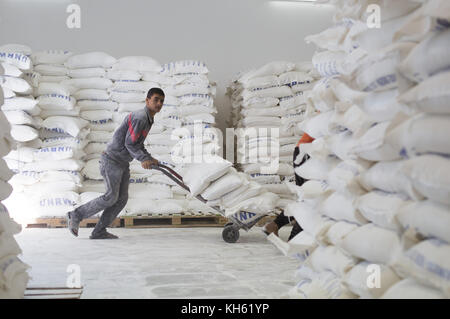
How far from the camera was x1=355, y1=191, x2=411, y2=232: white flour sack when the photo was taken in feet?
6.08

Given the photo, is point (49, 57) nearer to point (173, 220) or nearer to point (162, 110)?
point (162, 110)

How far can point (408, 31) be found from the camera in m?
1.74

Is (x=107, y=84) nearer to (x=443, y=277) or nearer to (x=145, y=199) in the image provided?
(x=145, y=199)

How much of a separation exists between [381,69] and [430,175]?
20.4 inches

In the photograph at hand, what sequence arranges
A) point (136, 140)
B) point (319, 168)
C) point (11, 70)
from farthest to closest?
point (11, 70), point (136, 140), point (319, 168)

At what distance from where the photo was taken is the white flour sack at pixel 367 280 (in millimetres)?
1858

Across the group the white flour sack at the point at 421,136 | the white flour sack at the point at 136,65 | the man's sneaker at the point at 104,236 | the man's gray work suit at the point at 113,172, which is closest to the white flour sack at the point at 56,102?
the white flour sack at the point at 136,65

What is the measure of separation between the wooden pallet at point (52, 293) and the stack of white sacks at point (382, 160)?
4.08 feet

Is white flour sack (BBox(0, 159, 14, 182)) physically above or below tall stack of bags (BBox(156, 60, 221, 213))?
below

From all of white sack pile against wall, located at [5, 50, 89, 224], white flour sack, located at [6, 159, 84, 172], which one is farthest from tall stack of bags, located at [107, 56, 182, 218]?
white flour sack, located at [6, 159, 84, 172]

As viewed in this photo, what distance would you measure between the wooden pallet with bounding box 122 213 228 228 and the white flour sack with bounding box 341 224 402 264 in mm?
4657

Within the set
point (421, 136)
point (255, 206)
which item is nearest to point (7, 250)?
point (421, 136)

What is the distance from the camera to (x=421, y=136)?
1.68 metres

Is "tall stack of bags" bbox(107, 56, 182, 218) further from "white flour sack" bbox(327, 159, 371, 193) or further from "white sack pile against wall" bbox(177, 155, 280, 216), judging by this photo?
"white flour sack" bbox(327, 159, 371, 193)
